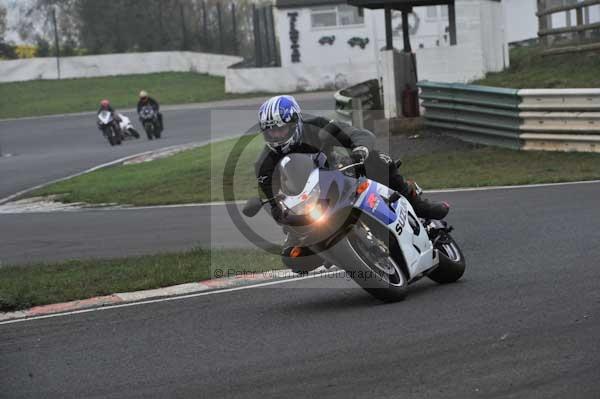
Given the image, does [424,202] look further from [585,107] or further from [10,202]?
[10,202]

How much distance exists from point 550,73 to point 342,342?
16.3 metres

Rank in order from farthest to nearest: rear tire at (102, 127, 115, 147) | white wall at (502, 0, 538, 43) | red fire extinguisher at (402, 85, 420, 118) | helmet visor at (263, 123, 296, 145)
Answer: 1. white wall at (502, 0, 538, 43)
2. rear tire at (102, 127, 115, 147)
3. red fire extinguisher at (402, 85, 420, 118)
4. helmet visor at (263, 123, 296, 145)

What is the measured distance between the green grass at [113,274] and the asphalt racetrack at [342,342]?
847 millimetres

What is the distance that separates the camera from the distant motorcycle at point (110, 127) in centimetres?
3278

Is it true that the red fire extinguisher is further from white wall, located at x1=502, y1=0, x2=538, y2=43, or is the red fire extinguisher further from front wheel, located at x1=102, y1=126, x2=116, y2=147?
white wall, located at x1=502, y1=0, x2=538, y2=43

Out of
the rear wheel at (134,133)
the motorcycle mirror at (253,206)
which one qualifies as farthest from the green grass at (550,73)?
the rear wheel at (134,133)

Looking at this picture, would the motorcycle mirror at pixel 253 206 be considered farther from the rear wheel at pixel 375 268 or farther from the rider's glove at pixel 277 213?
the rear wheel at pixel 375 268

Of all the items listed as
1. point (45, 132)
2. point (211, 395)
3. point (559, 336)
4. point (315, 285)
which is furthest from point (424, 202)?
point (45, 132)

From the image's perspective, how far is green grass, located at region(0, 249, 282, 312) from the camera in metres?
8.81

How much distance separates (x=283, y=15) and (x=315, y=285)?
4878 centimetres

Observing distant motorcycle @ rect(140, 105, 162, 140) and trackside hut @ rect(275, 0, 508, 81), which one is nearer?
distant motorcycle @ rect(140, 105, 162, 140)

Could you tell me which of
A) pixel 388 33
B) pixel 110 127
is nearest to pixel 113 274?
pixel 388 33

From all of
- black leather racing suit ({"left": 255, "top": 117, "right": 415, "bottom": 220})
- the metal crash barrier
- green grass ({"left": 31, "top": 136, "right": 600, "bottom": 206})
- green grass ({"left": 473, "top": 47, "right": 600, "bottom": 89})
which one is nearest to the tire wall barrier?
green grass ({"left": 31, "top": 136, "right": 600, "bottom": 206})

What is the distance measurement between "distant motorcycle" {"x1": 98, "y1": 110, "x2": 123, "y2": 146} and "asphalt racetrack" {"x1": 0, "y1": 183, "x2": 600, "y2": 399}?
24.9 m
